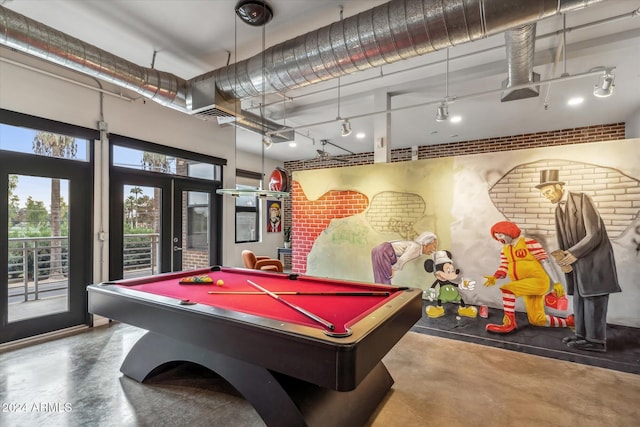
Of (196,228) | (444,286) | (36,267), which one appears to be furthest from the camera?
(196,228)

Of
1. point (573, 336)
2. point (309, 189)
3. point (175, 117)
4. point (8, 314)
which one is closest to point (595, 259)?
point (573, 336)

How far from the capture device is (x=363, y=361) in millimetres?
1538

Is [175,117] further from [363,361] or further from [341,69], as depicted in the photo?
[363,361]

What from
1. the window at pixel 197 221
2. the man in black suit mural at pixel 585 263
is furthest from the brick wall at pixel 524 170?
the window at pixel 197 221

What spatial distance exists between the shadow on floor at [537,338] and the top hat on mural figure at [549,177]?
4.93ft

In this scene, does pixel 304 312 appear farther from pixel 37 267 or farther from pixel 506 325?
pixel 37 267

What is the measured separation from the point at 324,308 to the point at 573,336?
2.96 m

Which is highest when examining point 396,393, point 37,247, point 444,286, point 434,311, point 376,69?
point 376,69

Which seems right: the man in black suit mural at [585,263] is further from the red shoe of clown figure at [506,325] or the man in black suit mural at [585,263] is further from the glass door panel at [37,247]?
the glass door panel at [37,247]

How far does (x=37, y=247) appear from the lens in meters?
3.75

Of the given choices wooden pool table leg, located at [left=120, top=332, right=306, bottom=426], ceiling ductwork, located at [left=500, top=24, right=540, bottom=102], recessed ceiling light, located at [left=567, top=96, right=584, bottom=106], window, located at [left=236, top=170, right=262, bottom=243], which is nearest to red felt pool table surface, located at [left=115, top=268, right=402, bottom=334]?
wooden pool table leg, located at [left=120, top=332, right=306, bottom=426]

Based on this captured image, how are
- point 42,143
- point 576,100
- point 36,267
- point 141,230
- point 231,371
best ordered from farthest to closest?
point 141,230
point 576,100
point 36,267
point 42,143
point 231,371

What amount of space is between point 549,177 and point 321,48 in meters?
2.81

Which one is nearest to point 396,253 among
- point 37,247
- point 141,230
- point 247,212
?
point 141,230
